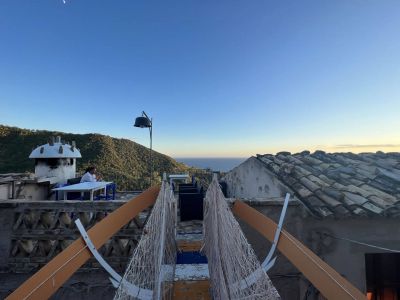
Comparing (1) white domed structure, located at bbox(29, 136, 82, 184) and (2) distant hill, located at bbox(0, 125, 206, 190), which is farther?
(2) distant hill, located at bbox(0, 125, 206, 190)

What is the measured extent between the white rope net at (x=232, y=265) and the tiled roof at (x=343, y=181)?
2.53 metres

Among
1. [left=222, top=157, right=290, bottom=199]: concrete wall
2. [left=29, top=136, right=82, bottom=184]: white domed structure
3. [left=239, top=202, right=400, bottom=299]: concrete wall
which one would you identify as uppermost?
[left=29, top=136, right=82, bottom=184]: white domed structure

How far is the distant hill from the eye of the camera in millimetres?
41603

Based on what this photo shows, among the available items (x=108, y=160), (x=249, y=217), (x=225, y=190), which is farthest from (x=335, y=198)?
(x=108, y=160)

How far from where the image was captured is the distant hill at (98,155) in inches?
1638

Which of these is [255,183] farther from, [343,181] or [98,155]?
[98,155]

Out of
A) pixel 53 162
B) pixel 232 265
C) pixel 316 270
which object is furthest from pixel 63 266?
pixel 53 162

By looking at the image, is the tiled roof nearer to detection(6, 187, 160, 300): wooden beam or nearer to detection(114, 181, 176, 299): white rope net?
detection(114, 181, 176, 299): white rope net

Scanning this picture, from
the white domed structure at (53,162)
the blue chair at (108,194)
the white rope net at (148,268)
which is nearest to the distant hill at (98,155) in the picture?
the white domed structure at (53,162)

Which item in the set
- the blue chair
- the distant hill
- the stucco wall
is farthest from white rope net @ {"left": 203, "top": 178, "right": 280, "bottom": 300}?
the distant hill

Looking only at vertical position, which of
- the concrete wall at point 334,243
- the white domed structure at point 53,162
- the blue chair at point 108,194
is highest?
the white domed structure at point 53,162

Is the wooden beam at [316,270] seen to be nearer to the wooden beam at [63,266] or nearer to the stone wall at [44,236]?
the wooden beam at [63,266]

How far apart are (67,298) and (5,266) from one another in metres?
1.31

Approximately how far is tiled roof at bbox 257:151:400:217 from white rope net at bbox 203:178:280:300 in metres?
2.53
